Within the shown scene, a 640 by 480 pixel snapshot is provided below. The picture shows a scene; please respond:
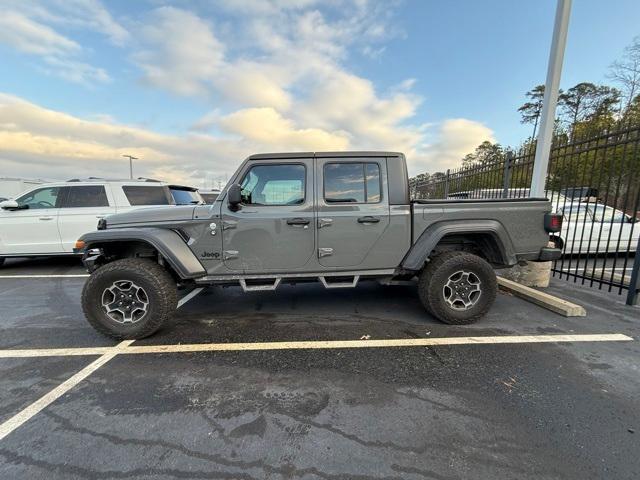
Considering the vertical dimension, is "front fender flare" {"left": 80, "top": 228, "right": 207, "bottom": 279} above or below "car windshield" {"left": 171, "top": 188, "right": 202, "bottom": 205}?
below

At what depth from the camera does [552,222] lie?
350 centimetres

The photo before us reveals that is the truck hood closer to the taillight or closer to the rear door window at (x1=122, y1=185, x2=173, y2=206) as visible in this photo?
the rear door window at (x1=122, y1=185, x2=173, y2=206)

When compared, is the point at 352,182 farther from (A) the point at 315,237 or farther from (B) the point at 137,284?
(B) the point at 137,284

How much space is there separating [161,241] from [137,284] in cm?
52

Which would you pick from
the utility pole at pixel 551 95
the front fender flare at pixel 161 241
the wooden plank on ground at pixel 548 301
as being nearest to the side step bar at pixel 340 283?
the front fender flare at pixel 161 241

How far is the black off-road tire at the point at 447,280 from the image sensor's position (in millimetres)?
3438

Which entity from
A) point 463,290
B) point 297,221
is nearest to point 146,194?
point 297,221

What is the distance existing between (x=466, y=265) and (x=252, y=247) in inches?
95.6

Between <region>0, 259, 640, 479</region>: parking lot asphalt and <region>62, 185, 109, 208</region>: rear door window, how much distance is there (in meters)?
3.46

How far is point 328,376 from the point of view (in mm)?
2576

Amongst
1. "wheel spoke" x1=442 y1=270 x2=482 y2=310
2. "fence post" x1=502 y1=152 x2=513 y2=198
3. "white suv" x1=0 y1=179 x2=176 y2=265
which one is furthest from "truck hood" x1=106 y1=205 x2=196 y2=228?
"fence post" x1=502 y1=152 x2=513 y2=198

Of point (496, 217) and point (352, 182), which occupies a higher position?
point (352, 182)

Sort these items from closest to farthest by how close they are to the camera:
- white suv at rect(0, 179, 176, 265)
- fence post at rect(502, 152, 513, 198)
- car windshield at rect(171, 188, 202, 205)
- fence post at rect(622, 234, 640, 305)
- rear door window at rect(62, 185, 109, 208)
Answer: fence post at rect(622, 234, 640, 305) → fence post at rect(502, 152, 513, 198) → white suv at rect(0, 179, 176, 265) → rear door window at rect(62, 185, 109, 208) → car windshield at rect(171, 188, 202, 205)

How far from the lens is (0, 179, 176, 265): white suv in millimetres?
6309
